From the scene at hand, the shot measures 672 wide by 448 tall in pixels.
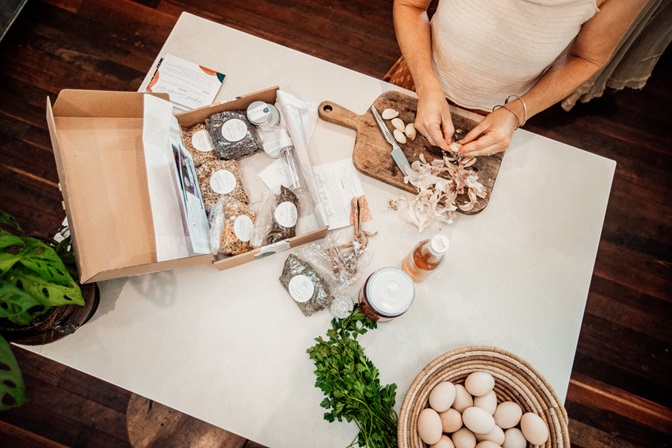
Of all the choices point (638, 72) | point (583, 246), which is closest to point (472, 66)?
point (583, 246)

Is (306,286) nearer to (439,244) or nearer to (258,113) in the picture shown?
(439,244)

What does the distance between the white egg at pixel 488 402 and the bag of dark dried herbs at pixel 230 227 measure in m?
0.67

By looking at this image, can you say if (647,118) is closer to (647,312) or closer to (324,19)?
(647,312)

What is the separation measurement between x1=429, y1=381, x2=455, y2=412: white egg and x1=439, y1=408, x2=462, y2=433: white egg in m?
0.02

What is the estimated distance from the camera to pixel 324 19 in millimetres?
2203

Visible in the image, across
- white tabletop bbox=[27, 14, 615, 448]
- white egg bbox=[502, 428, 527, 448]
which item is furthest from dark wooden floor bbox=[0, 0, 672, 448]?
white egg bbox=[502, 428, 527, 448]

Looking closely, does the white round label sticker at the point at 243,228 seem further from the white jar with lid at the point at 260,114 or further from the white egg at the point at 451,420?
the white egg at the point at 451,420

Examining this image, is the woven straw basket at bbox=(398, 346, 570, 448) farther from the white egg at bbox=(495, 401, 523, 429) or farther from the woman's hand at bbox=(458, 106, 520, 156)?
the woman's hand at bbox=(458, 106, 520, 156)

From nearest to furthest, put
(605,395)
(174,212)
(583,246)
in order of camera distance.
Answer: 1. (174,212)
2. (583,246)
3. (605,395)

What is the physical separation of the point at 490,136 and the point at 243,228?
678mm

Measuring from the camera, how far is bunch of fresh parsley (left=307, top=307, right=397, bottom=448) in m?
0.95

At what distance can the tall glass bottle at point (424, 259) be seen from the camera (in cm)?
90

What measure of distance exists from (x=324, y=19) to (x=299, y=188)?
1.43 metres

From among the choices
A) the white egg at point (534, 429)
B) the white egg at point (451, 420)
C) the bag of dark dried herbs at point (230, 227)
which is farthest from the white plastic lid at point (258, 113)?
the white egg at point (534, 429)
